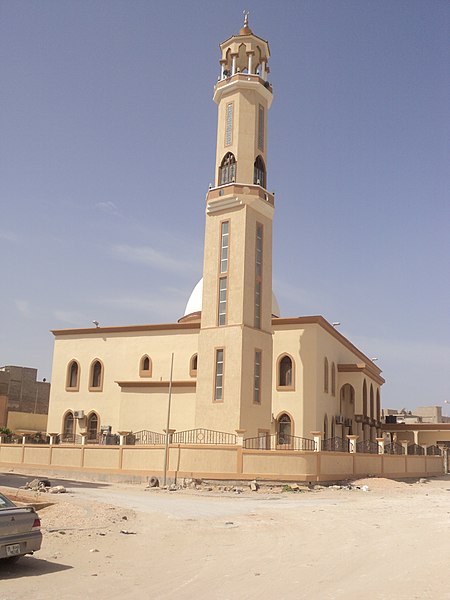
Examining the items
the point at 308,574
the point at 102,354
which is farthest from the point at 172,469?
the point at 308,574

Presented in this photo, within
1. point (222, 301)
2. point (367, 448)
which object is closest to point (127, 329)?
point (222, 301)

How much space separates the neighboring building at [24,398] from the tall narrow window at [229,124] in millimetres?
29379

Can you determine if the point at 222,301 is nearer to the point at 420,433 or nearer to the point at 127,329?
the point at 127,329

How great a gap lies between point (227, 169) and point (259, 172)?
5.22ft

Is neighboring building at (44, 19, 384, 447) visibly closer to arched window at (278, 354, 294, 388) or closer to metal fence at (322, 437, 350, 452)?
arched window at (278, 354, 294, 388)

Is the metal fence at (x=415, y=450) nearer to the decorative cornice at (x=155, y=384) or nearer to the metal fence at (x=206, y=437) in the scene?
the metal fence at (x=206, y=437)

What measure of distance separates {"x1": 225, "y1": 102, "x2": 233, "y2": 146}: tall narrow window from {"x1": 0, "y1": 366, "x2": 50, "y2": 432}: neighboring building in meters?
29.4

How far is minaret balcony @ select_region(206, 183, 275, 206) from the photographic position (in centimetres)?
3025

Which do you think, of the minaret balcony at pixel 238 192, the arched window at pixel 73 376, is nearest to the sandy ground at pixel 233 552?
the minaret balcony at pixel 238 192

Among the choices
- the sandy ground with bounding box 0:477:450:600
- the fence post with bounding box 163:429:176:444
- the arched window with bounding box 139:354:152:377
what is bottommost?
the sandy ground with bounding box 0:477:450:600

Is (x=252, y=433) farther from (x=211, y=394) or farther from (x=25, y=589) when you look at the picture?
(x=25, y=589)

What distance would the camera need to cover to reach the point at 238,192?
30219mm

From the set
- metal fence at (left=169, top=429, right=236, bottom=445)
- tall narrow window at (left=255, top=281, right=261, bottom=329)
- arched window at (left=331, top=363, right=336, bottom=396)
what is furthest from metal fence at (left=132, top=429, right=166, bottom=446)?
arched window at (left=331, top=363, right=336, bottom=396)

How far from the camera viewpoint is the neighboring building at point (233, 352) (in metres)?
28.9
